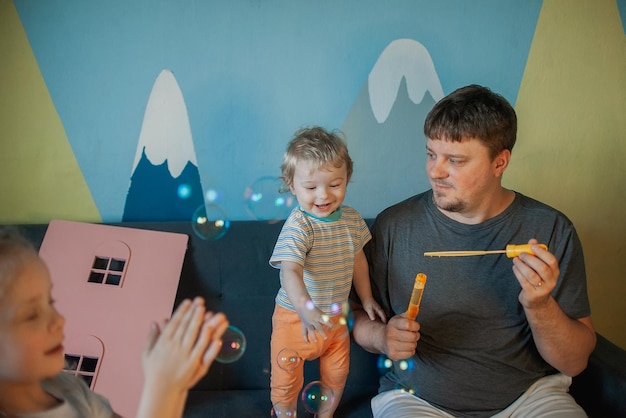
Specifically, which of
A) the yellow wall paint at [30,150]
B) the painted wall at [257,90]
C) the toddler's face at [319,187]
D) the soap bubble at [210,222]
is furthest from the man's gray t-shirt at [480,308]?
the yellow wall paint at [30,150]

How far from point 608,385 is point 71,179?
216 cm

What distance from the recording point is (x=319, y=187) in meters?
1.73

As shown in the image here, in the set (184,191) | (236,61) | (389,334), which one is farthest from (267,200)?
(389,334)

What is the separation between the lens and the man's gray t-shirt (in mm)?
1748

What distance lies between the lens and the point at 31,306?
0.88 meters

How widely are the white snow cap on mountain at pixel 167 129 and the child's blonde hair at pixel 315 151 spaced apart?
0.71 meters

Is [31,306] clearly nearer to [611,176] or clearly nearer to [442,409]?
[442,409]

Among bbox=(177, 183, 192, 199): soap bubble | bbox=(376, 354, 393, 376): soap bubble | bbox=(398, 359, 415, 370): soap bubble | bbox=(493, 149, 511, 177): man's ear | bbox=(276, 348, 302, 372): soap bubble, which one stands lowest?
bbox=(276, 348, 302, 372): soap bubble

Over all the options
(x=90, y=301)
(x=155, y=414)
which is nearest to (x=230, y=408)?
(x=90, y=301)

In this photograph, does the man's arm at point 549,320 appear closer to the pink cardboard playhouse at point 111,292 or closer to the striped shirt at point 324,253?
the striped shirt at point 324,253

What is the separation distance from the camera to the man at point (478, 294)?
1.72 m

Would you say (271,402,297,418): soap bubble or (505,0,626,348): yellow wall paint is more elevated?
(505,0,626,348): yellow wall paint

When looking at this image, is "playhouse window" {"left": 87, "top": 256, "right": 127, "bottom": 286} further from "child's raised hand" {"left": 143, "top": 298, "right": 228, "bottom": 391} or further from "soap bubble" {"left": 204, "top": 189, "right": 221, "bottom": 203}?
"child's raised hand" {"left": 143, "top": 298, "right": 228, "bottom": 391}

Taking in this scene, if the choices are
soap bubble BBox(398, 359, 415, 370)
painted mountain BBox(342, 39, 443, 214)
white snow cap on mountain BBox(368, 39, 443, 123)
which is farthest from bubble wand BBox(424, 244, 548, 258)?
white snow cap on mountain BBox(368, 39, 443, 123)
